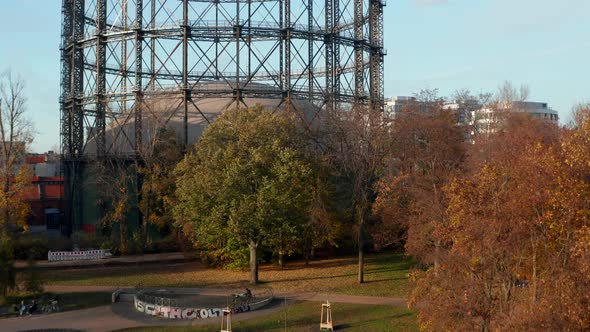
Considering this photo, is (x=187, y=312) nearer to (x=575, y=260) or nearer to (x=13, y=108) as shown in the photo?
(x=575, y=260)

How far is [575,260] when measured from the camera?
8.87 metres

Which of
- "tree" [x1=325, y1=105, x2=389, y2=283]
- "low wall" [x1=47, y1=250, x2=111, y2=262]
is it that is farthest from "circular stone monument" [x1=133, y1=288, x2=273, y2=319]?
"low wall" [x1=47, y1=250, x2=111, y2=262]

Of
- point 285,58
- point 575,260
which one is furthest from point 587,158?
point 285,58

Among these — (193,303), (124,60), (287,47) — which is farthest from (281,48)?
(193,303)

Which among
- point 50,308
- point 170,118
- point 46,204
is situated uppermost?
point 170,118

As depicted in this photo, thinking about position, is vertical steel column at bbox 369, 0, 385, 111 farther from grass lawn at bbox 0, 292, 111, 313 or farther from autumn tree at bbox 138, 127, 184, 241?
grass lawn at bbox 0, 292, 111, 313

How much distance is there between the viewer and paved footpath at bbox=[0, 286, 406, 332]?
16.0m

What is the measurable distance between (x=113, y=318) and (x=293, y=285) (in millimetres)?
6770

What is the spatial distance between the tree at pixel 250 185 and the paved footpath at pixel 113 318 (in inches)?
123

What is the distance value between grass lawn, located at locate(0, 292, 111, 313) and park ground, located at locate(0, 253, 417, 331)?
3 centimetres

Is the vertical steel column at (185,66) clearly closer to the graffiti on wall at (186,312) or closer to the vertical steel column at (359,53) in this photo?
the vertical steel column at (359,53)

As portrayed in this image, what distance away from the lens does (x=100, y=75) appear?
107 feet

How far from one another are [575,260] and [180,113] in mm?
26137

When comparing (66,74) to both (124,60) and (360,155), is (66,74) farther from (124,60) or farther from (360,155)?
(360,155)
